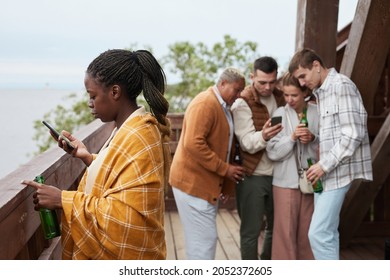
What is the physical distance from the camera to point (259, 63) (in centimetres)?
398

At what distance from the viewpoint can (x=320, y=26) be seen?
4.22 metres

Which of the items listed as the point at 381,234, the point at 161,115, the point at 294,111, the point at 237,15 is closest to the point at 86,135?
the point at 294,111

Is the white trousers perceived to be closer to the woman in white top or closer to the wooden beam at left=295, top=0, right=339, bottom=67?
the woman in white top

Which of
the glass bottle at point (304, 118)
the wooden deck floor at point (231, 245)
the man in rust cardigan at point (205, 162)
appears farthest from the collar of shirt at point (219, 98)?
the wooden deck floor at point (231, 245)

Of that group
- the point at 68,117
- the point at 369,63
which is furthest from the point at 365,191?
the point at 68,117

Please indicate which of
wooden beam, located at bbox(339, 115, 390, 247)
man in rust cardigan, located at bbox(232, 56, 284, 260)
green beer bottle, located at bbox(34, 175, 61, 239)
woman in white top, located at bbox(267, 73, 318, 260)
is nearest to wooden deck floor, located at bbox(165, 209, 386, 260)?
wooden beam, located at bbox(339, 115, 390, 247)

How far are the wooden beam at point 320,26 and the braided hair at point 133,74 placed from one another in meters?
2.44

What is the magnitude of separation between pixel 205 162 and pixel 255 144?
35 centimetres

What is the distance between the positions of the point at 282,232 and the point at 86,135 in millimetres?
1396

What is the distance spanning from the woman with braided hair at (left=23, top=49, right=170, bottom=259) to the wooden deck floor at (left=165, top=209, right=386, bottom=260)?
2867 mm

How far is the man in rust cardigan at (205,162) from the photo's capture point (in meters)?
3.81

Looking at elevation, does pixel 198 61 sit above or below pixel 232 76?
below

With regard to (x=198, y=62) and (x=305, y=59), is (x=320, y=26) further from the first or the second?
(x=198, y=62)

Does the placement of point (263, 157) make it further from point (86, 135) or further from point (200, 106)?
point (86, 135)
